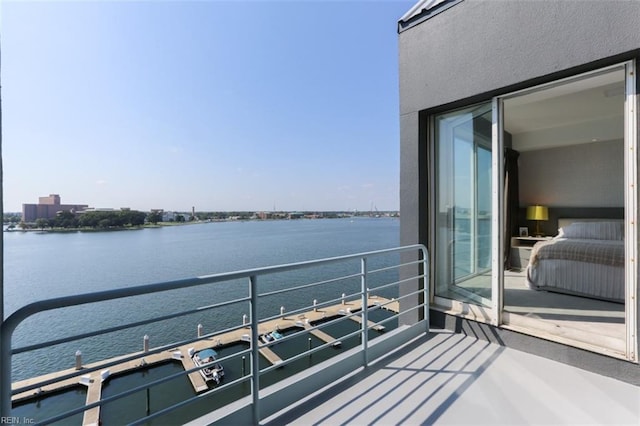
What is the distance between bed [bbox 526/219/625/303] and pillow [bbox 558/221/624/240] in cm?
87

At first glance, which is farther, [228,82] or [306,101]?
[306,101]

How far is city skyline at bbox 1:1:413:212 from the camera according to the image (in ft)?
15.0

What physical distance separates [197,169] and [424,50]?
31136mm

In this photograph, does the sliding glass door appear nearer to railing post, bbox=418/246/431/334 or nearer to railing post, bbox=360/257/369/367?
railing post, bbox=418/246/431/334

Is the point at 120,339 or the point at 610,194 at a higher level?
the point at 610,194

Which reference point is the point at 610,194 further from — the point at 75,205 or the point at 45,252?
the point at 45,252

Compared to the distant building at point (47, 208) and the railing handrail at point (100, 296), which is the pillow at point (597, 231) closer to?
the railing handrail at point (100, 296)

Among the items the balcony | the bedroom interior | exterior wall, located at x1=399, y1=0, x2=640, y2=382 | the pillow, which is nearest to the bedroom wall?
the bedroom interior

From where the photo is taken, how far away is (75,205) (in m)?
20.9

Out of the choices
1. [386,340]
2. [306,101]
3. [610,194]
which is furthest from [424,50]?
[306,101]

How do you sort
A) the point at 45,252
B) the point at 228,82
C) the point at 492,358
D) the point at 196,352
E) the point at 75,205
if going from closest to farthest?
the point at 492,358 < the point at 196,352 < the point at 228,82 < the point at 75,205 < the point at 45,252

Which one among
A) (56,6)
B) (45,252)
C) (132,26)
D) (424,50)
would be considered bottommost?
(45,252)

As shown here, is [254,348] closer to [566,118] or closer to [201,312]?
[201,312]

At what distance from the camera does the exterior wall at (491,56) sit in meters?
1.97
